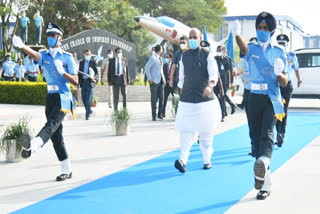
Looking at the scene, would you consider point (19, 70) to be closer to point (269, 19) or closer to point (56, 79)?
point (56, 79)

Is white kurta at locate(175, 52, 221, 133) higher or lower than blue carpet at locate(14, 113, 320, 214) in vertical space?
higher

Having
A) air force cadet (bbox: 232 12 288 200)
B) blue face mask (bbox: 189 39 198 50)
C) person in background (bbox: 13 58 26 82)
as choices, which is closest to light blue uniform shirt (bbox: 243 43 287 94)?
air force cadet (bbox: 232 12 288 200)

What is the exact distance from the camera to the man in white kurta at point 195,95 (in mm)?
7008

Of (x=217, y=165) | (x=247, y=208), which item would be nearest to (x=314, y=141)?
(x=217, y=165)

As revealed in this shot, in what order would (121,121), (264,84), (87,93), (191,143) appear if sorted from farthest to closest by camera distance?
(87,93), (121,121), (191,143), (264,84)

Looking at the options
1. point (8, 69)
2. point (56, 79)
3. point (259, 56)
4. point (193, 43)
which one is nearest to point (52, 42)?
point (56, 79)

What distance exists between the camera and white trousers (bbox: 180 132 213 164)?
7.01 meters

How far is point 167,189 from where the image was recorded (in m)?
6.12

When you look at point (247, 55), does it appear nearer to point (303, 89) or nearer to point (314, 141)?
point (314, 141)

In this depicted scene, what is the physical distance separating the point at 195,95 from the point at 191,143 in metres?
0.66

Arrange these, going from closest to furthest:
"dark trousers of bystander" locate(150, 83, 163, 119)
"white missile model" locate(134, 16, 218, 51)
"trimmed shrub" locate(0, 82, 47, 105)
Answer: "dark trousers of bystander" locate(150, 83, 163, 119) < "trimmed shrub" locate(0, 82, 47, 105) < "white missile model" locate(134, 16, 218, 51)

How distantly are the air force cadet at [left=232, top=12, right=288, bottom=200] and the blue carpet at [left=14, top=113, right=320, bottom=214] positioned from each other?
636 mm

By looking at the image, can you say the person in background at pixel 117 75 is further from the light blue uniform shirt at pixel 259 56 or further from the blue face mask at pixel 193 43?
the light blue uniform shirt at pixel 259 56

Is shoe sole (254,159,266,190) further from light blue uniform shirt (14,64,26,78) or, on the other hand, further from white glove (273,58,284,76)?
light blue uniform shirt (14,64,26,78)
